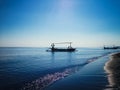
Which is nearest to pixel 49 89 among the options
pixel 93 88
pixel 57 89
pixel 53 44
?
pixel 57 89

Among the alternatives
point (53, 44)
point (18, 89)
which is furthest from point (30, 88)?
point (53, 44)

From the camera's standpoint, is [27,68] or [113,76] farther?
[27,68]

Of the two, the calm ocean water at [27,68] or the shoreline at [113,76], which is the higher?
the shoreline at [113,76]

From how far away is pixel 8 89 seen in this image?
44.1ft

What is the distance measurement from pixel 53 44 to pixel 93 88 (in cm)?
9301

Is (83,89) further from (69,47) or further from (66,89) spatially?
(69,47)

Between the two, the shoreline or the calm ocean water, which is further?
the calm ocean water

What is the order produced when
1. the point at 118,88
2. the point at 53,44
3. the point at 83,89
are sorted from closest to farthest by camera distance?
1. the point at 118,88
2. the point at 83,89
3. the point at 53,44

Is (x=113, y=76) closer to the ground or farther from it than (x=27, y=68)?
farther from it

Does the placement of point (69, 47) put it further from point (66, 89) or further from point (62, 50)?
point (66, 89)

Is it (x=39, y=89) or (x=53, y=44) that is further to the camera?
(x=53, y=44)

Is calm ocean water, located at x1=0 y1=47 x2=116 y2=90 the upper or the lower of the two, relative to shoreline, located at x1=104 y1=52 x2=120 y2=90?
lower

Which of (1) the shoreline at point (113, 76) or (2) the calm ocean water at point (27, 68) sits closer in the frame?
(1) the shoreline at point (113, 76)

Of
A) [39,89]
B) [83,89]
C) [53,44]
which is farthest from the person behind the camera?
[53,44]
